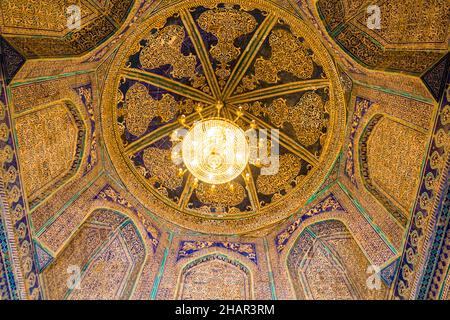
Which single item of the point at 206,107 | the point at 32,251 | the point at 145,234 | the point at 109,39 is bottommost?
the point at 32,251

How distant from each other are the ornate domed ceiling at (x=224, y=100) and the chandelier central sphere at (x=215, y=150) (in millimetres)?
696

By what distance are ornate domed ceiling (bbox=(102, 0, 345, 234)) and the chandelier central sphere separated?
696 mm

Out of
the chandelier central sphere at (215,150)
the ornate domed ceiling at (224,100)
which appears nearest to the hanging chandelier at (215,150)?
the chandelier central sphere at (215,150)

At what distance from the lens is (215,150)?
22.2 ft

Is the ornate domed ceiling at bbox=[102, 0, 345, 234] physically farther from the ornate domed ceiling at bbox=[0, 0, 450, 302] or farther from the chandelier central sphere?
the chandelier central sphere

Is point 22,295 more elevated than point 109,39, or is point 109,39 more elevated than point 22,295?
point 109,39

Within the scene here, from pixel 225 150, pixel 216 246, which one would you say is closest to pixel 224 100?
pixel 225 150

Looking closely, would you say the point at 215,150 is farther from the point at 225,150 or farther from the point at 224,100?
the point at 224,100

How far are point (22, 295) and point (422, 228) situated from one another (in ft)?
17.4

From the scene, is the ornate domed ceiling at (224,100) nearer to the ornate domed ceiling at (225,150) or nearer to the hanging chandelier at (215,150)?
the ornate domed ceiling at (225,150)

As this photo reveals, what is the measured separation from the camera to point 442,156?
5.35 m

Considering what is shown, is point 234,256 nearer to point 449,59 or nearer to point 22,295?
point 22,295

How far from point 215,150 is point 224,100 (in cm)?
204

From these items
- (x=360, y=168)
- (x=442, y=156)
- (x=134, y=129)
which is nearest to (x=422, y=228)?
(x=442, y=156)
